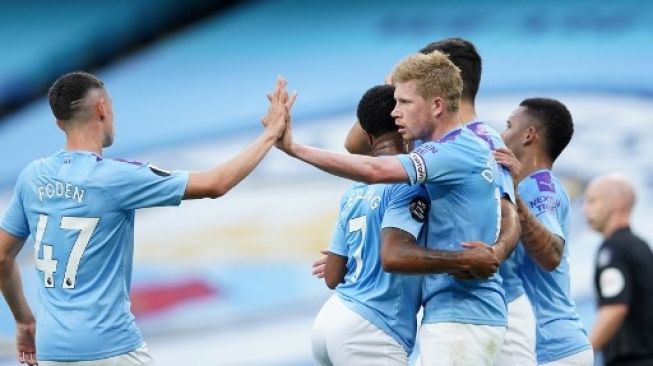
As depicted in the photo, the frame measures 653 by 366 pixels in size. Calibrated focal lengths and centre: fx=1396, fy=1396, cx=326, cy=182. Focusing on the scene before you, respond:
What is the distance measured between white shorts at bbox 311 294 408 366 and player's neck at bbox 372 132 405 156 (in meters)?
0.74

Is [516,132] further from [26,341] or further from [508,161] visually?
[26,341]

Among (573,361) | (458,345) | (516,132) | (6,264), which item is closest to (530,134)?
(516,132)

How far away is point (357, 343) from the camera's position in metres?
6.29

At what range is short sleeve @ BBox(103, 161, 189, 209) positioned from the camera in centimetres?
607

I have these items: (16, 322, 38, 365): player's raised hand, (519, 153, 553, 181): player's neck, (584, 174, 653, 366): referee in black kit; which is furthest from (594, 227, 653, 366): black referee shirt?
(16, 322, 38, 365): player's raised hand

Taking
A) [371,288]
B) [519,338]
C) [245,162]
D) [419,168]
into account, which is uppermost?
[245,162]

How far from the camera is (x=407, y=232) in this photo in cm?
589

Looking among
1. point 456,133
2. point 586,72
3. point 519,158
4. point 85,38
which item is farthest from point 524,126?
point 85,38

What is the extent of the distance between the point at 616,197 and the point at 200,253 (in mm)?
4547

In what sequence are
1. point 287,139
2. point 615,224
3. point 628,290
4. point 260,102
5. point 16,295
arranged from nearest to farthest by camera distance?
point 287,139
point 16,295
point 628,290
point 615,224
point 260,102

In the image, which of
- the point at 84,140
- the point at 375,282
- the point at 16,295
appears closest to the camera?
the point at 84,140

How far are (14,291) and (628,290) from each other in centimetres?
416

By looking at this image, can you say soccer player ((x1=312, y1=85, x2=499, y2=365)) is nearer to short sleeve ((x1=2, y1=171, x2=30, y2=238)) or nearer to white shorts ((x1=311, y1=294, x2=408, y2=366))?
white shorts ((x1=311, y1=294, x2=408, y2=366))

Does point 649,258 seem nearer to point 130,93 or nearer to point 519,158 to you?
point 519,158
